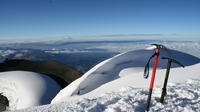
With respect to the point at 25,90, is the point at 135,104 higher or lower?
higher

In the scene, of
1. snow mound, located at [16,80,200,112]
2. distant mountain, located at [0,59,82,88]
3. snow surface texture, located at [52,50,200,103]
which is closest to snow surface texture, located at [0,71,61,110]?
snow surface texture, located at [52,50,200,103]

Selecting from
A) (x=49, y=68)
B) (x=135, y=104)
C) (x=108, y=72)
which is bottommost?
(x=49, y=68)

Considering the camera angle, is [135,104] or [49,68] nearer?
[135,104]

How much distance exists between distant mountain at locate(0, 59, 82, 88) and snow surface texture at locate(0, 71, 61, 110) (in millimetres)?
5389

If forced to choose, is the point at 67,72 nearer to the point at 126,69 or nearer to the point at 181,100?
the point at 126,69

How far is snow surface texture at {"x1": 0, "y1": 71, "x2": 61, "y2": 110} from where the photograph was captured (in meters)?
17.1

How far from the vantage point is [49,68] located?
29219 mm

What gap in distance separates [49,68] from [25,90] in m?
11.4

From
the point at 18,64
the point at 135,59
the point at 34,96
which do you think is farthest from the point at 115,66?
the point at 18,64

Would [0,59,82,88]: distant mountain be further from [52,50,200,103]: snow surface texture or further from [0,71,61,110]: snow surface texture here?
[52,50,200,103]: snow surface texture

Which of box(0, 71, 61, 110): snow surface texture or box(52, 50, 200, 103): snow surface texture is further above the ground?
box(52, 50, 200, 103): snow surface texture

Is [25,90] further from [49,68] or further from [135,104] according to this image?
[135,104]

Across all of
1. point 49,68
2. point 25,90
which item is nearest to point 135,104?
point 25,90

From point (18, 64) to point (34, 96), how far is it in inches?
600
